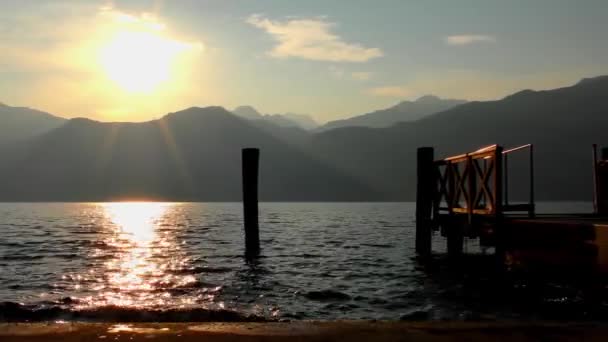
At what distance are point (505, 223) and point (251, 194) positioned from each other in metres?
10.7

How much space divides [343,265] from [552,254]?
9.04 m

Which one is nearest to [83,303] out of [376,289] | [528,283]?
[376,289]

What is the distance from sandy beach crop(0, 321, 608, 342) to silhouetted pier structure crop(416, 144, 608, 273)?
4.30 meters

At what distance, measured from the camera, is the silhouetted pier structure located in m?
10.9

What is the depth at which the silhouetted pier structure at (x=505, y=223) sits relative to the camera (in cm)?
1088

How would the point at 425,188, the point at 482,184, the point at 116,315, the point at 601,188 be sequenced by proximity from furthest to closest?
the point at 425,188
the point at 601,188
the point at 482,184
the point at 116,315

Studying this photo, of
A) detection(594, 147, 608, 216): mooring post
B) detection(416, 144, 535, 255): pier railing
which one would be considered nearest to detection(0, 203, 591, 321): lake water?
detection(416, 144, 535, 255): pier railing

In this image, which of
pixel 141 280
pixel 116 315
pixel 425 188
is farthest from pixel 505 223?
pixel 141 280

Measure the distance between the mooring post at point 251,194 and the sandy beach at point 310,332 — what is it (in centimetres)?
1380

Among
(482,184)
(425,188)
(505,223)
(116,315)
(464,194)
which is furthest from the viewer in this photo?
(425,188)

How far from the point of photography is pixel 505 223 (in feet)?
45.3

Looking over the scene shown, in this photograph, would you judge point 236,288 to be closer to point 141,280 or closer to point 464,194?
point 141,280

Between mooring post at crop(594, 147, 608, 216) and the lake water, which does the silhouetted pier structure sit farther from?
the lake water

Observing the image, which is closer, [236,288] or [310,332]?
[310,332]
